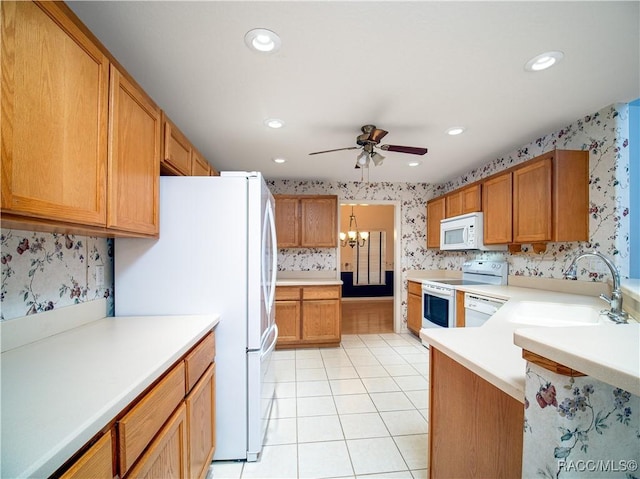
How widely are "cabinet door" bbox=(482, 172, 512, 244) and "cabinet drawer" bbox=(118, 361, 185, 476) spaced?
117 inches

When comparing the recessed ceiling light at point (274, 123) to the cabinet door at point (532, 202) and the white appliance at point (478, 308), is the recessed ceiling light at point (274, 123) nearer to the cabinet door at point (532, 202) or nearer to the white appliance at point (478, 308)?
the cabinet door at point (532, 202)

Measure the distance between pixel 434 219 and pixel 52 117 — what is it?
161 inches

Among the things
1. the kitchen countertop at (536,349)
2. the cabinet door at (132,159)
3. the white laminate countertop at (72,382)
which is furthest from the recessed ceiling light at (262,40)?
the kitchen countertop at (536,349)

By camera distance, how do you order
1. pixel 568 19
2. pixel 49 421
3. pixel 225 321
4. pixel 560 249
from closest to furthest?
pixel 49 421 → pixel 568 19 → pixel 225 321 → pixel 560 249

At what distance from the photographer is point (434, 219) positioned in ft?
13.3

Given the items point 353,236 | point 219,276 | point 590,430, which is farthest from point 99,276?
point 353,236

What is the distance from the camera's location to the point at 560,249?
245cm

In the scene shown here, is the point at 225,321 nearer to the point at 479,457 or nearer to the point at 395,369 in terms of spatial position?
the point at 479,457

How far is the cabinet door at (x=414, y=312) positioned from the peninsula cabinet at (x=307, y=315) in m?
1.15

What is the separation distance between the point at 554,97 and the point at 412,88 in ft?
3.41

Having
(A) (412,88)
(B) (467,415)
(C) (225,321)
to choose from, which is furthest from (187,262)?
(A) (412,88)

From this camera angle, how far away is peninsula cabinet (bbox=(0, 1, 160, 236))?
0.76 m

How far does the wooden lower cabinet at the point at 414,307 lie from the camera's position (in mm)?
3754

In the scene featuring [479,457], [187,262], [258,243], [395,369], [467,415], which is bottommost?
[395,369]
